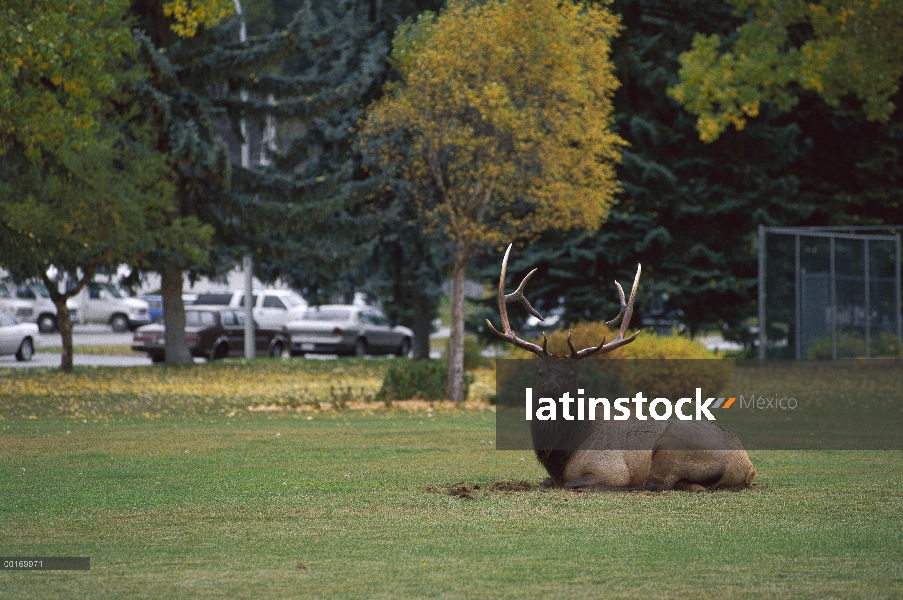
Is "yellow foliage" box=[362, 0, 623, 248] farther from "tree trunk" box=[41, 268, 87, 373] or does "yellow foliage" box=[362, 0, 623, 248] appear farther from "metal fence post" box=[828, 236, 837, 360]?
"metal fence post" box=[828, 236, 837, 360]


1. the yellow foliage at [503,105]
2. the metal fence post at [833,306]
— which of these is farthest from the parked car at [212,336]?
the metal fence post at [833,306]

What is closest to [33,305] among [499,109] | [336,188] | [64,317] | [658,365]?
[64,317]

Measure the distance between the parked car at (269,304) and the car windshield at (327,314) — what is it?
75.7 inches

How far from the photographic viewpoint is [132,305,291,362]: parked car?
1417 inches

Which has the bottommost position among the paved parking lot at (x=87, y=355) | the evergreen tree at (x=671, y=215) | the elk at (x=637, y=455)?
the paved parking lot at (x=87, y=355)

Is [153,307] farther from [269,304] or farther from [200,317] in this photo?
[200,317]

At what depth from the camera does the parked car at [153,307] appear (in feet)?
182

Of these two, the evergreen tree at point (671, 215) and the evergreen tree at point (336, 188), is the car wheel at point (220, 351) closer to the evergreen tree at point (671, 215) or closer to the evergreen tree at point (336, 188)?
the evergreen tree at point (336, 188)

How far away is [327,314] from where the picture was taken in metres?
41.6

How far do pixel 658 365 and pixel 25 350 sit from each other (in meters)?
22.9

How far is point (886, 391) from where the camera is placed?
24.5 meters

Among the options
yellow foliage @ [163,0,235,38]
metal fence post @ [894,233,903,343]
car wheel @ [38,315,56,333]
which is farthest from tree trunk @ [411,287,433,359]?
car wheel @ [38,315,56,333]

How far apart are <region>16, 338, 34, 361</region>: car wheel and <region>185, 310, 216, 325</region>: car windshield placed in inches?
194

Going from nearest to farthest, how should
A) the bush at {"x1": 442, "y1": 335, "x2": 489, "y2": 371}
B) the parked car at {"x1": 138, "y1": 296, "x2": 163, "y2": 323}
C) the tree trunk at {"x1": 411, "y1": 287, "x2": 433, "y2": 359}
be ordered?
the bush at {"x1": 442, "y1": 335, "x2": 489, "y2": 371} < the tree trunk at {"x1": 411, "y1": 287, "x2": 433, "y2": 359} < the parked car at {"x1": 138, "y1": 296, "x2": 163, "y2": 323}
